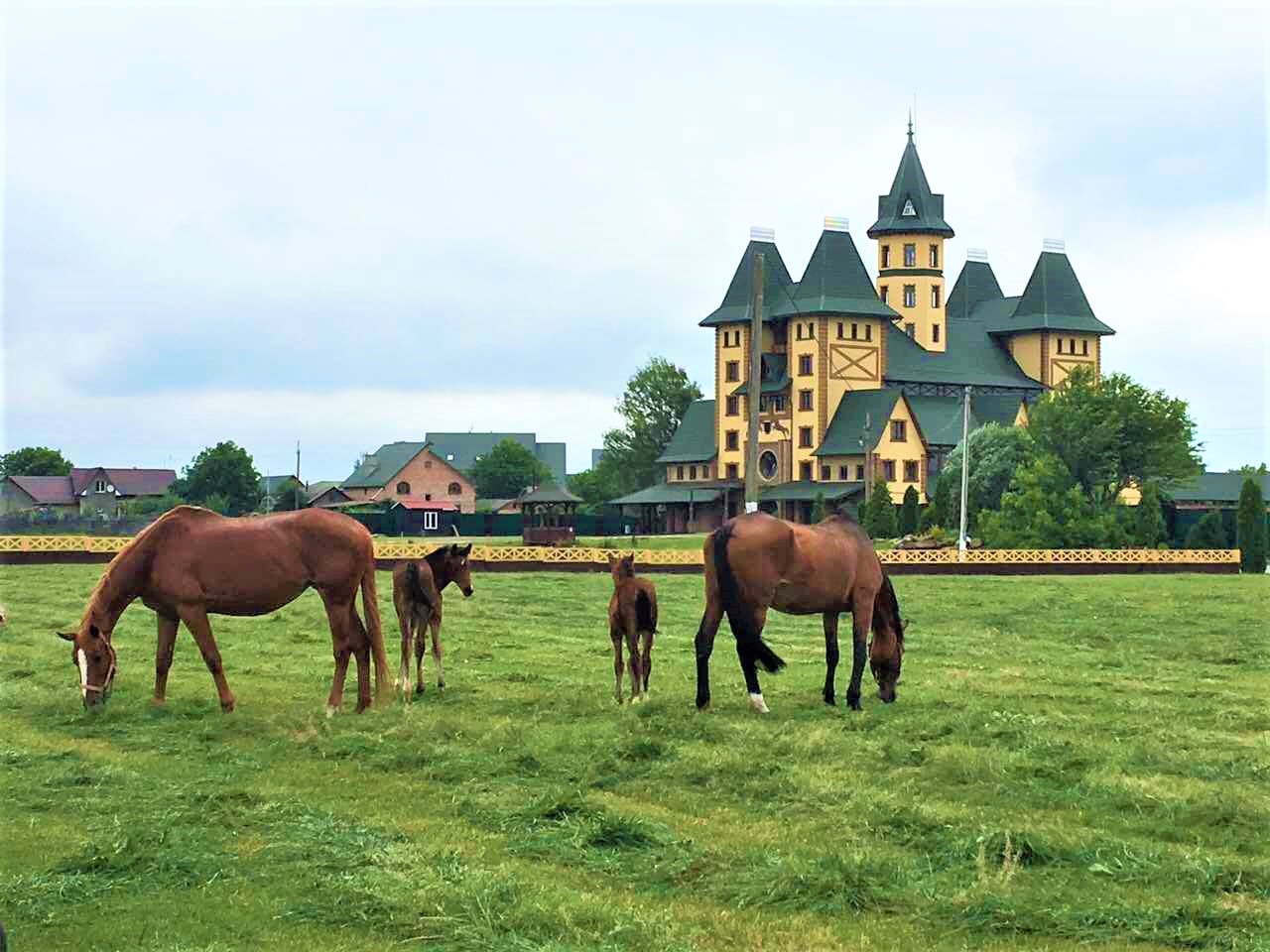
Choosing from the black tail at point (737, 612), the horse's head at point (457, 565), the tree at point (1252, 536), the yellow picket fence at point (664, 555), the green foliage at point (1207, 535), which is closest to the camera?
the black tail at point (737, 612)

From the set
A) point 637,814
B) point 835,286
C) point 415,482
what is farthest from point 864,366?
point 637,814

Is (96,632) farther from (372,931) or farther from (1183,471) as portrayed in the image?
(1183,471)

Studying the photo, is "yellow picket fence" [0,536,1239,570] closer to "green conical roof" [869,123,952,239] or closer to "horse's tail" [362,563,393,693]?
"horse's tail" [362,563,393,693]

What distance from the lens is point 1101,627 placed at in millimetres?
27469

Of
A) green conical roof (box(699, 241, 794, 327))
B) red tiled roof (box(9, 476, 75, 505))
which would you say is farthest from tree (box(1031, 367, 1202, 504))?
red tiled roof (box(9, 476, 75, 505))

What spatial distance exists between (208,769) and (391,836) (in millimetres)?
2980

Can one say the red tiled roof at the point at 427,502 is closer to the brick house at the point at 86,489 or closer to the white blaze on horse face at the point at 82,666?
the brick house at the point at 86,489

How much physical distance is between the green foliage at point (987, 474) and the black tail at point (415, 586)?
58355 mm

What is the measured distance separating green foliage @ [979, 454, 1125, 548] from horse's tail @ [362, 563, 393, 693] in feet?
159

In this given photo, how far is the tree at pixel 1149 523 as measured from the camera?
6512 centimetres

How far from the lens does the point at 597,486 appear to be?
409 ft

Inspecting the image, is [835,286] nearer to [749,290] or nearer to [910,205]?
[749,290]

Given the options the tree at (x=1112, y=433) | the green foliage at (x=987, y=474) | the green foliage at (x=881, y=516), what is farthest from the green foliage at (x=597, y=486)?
the tree at (x=1112, y=433)

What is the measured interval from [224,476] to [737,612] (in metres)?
70.6
